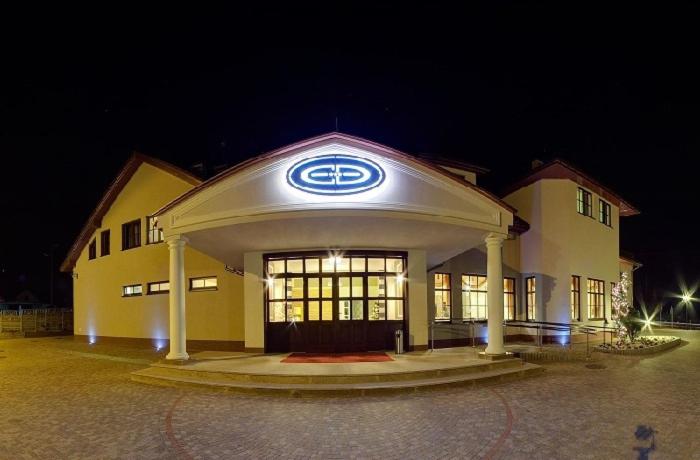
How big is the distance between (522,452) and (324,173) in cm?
652

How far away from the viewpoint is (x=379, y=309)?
47.1ft

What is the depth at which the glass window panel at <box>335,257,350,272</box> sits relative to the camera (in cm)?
1412

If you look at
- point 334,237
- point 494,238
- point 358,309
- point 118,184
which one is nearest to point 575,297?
point 494,238

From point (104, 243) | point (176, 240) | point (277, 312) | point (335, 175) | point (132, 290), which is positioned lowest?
point (277, 312)

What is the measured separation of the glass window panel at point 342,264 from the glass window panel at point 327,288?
38 cm

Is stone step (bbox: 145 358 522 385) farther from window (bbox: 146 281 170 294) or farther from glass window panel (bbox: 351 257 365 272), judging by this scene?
window (bbox: 146 281 170 294)

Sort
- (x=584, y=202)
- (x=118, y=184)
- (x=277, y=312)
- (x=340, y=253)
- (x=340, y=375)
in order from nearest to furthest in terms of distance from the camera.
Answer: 1. (x=340, y=375)
2. (x=340, y=253)
3. (x=277, y=312)
4. (x=584, y=202)
5. (x=118, y=184)

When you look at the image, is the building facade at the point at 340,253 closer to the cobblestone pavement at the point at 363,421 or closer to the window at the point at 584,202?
the window at the point at 584,202

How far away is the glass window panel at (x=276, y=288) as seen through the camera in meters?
14.4

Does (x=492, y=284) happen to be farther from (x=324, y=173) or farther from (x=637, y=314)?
(x=637, y=314)

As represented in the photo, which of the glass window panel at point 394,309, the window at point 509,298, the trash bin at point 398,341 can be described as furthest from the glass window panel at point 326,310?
the window at point 509,298

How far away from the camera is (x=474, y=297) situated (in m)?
17.6

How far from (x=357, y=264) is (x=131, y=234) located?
1119 cm

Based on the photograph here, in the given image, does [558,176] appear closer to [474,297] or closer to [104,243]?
[474,297]
